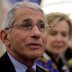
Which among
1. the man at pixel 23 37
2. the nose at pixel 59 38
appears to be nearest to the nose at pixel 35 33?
the man at pixel 23 37

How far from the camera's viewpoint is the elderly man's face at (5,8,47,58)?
2.91 metres

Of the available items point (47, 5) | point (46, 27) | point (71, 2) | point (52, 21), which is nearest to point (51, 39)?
point (52, 21)

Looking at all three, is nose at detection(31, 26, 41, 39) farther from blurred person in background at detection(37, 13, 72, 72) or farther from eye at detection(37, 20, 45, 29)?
blurred person in background at detection(37, 13, 72, 72)

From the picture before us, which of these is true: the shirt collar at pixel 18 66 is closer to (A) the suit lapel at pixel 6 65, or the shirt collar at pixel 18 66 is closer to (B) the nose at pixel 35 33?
(A) the suit lapel at pixel 6 65

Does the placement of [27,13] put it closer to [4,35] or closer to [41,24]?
[41,24]

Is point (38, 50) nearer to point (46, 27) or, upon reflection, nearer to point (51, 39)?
point (46, 27)

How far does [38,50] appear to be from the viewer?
2932mm

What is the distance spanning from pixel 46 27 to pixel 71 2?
3.78 metres

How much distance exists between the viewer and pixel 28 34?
115 inches

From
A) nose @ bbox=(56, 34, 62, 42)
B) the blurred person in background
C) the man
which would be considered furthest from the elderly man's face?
nose @ bbox=(56, 34, 62, 42)

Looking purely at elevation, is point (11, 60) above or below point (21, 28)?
below

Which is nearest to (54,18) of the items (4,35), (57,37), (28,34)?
(57,37)

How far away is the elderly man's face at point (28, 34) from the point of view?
2908mm

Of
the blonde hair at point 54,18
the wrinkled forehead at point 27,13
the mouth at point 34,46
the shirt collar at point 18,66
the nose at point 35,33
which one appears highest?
the wrinkled forehead at point 27,13
